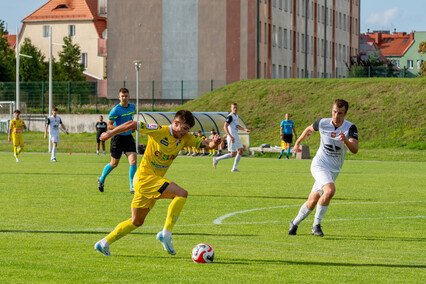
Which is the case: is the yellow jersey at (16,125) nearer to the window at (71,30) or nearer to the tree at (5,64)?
the tree at (5,64)

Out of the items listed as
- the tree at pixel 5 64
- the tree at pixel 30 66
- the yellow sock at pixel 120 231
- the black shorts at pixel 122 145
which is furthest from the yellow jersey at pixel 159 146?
the tree at pixel 30 66

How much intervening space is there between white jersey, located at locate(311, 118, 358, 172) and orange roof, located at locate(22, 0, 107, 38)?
8898cm

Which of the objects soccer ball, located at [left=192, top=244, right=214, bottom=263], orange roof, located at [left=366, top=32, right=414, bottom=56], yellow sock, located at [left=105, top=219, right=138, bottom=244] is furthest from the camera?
orange roof, located at [left=366, top=32, right=414, bottom=56]

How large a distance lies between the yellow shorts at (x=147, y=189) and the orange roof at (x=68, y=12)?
9111 cm

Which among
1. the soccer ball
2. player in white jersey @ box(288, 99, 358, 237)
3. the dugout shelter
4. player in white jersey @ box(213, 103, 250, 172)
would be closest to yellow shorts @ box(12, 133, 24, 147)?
player in white jersey @ box(213, 103, 250, 172)

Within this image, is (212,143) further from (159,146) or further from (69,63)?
(69,63)

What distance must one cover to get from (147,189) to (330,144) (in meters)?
3.50

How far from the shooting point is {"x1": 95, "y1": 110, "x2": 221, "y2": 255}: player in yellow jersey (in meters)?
9.04

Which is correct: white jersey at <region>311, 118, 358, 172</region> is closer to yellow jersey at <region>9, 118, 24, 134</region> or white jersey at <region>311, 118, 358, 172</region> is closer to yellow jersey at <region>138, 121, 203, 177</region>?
yellow jersey at <region>138, 121, 203, 177</region>

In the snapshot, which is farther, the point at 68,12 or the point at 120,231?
the point at 68,12

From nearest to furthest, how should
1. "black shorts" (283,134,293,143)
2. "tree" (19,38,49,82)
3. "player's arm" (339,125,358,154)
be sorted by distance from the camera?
1. "player's arm" (339,125,358,154)
2. "black shorts" (283,134,293,143)
3. "tree" (19,38,49,82)

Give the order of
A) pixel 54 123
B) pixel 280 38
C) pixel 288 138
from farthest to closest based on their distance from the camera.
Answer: pixel 280 38 → pixel 288 138 → pixel 54 123

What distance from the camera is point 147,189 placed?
9.13 metres

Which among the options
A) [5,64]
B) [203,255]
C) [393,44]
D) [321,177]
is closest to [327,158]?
[321,177]
